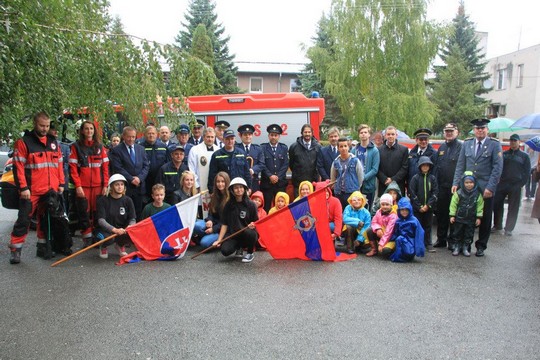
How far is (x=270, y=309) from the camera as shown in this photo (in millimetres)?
5020

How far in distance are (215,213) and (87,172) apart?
6.68 ft

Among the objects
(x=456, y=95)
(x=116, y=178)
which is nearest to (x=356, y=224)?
(x=116, y=178)

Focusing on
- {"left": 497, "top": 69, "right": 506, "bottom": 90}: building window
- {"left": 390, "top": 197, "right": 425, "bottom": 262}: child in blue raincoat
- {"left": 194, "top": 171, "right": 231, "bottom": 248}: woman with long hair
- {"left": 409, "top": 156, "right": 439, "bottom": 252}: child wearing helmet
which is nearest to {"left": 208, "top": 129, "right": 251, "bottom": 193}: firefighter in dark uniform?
{"left": 194, "top": 171, "right": 231, "bottom": 248}: woman with long hair

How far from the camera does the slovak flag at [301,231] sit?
693cm

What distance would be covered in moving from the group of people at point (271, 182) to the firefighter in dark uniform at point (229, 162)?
2 centimetres

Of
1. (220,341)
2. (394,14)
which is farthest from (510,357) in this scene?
(394,14)

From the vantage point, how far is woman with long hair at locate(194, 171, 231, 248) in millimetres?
7340

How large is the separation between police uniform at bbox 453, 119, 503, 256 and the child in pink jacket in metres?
1.30

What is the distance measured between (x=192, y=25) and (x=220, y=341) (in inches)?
1411

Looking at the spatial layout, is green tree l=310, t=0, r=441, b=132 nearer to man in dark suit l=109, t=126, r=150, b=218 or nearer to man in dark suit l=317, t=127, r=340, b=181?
man in dark suit l=317, t=127, r=340, b=181

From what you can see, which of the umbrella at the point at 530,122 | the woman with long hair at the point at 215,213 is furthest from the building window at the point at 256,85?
the woman with long hair at the point at 215,213

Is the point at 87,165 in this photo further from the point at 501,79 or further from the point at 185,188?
the point at 501,79

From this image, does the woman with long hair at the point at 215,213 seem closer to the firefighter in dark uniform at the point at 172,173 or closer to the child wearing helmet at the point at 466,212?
the firefighter in dark uniform at the point at 172,173

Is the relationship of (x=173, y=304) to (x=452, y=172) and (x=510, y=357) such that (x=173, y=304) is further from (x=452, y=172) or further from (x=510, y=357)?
(x=452, y=172)
